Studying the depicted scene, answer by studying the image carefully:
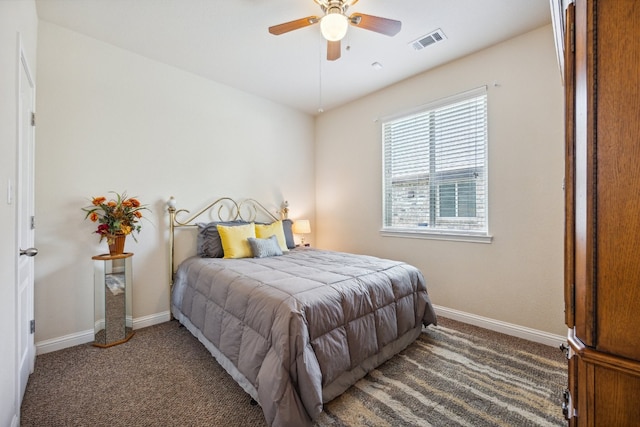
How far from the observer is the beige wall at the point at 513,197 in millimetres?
2424

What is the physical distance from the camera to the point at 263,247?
9.95ft

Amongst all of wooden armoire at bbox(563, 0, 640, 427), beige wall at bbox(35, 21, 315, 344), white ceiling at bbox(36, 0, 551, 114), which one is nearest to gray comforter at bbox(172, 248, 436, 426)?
beige wall at bbox(35, 21, 315, 344)

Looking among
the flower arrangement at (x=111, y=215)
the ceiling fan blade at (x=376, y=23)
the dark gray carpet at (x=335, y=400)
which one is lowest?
the dark gray carpet at (x=335, y=400)

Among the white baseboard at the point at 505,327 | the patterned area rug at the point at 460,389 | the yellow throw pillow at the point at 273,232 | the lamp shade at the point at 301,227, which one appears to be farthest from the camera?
the lamp shade at the point at 301,227

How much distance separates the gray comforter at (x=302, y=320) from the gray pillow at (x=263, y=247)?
11.2 inches

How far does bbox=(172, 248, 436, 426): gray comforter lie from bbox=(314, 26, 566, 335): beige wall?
0.75m

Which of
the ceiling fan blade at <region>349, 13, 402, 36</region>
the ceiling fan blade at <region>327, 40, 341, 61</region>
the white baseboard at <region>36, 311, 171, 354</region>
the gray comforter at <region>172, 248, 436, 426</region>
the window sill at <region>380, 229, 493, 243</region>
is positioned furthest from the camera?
the window sill at <region>380, 229, 493, 243</region>

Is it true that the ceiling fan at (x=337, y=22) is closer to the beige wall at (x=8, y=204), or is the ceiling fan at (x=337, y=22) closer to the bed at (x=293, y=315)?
the beige wall at (x=8, y=204)

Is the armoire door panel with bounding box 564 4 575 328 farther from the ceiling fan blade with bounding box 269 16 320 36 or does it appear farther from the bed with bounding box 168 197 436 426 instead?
the ceiling fan blade with bounding box 269 16 320 36

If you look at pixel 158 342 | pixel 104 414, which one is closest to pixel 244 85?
pixel 158 342

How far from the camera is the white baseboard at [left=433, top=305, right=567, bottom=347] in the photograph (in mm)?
2405

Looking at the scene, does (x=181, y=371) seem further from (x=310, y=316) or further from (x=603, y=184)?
(x=603, y=184)

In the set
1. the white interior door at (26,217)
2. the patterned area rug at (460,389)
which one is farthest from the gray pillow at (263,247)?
the white interior door at (26,217)

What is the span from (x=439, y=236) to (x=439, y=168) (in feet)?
2.55
